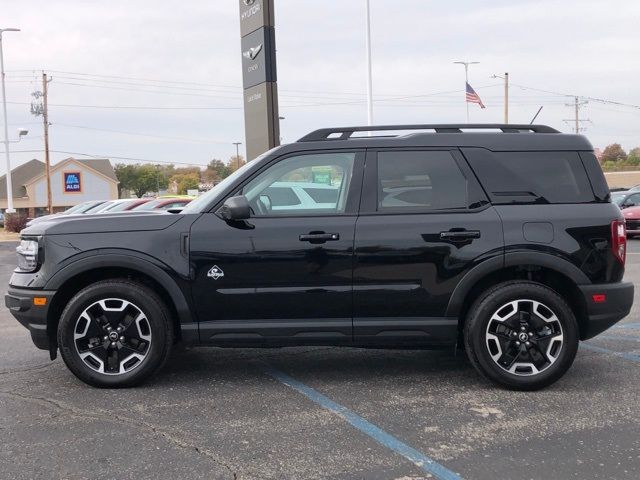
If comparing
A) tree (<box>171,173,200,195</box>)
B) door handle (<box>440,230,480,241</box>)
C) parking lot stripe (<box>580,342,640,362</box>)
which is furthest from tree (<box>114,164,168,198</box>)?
door handle (<box>440,230,480,241</box>)

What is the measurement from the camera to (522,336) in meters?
4.57

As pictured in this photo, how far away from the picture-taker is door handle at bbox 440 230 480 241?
455 cm

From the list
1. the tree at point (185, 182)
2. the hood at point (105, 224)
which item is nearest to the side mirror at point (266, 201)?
the hood at point (105, 224)

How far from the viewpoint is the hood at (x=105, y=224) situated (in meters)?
4.60

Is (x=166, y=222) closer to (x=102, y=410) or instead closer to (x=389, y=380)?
(x=102, y=410)

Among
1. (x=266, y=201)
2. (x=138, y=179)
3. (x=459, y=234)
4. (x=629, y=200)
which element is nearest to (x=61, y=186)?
(x=138, y=179)

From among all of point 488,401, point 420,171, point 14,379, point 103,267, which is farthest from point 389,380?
point 14,379

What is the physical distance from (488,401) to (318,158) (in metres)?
2.20

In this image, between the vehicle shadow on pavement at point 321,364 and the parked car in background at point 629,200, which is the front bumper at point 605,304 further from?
the parked car in background at point 629,200

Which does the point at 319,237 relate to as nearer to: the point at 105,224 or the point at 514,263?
the point at 514,263

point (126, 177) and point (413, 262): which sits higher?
point (126, 177)

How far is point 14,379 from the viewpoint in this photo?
5.00 m

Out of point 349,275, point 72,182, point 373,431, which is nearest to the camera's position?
point 373,431

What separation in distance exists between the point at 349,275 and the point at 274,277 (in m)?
0.55
